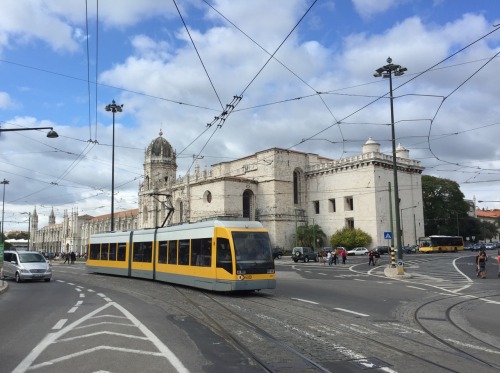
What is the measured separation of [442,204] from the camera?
3361 inches

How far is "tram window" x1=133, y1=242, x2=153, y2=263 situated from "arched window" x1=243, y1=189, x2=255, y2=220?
53.4m

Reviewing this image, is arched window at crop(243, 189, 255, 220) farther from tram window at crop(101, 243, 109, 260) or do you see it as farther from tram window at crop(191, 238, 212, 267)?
tram window at crop(191, 238, 212, 267)

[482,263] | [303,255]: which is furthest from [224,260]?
[303,255]

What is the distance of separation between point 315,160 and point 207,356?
2976 inches

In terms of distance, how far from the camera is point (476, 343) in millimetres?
8328

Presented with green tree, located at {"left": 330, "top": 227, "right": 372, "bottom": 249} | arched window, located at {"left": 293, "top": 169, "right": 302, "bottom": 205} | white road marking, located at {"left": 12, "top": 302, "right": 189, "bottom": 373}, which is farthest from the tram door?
arched window, located at {"left": 293, "top": 169, "right": 302, "bottom": 205}

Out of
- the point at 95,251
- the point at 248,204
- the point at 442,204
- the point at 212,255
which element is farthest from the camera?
the point at 442,204

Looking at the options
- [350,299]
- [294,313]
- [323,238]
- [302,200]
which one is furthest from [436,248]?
[294,313]

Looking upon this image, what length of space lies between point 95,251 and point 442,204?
71397mm

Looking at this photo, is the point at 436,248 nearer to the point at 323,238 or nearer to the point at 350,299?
the point at 323,238

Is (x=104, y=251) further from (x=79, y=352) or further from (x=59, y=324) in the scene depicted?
(x=79, y=352)

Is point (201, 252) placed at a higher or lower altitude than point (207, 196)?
lower

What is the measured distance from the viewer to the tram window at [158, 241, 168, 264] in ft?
67.9

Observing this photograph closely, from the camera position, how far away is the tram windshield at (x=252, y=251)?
1592 centimetres
